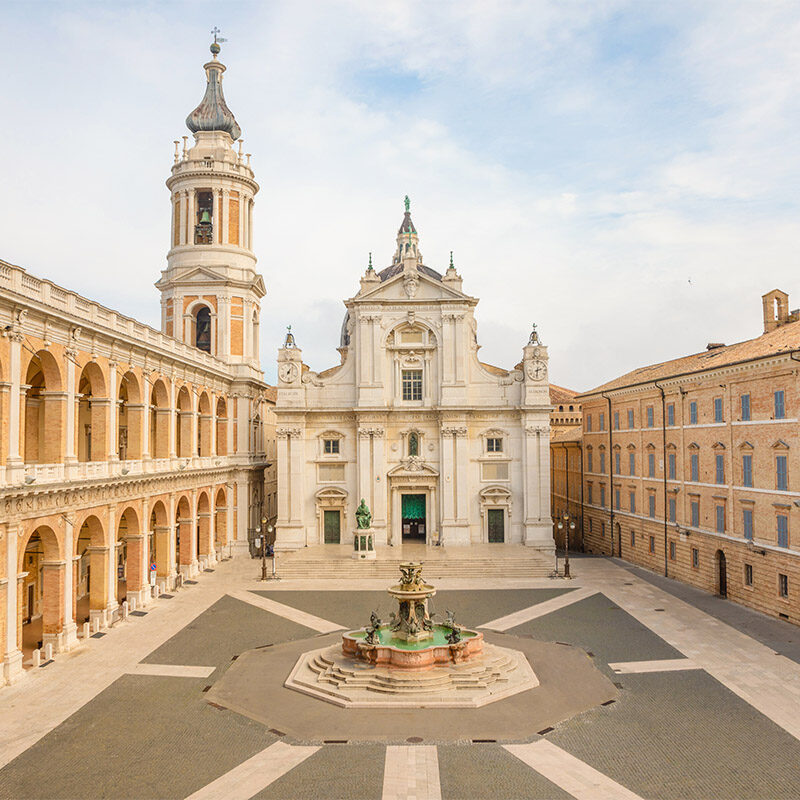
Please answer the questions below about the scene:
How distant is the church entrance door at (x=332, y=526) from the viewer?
50.5 metres

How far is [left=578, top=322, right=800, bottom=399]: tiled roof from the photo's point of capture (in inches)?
1314

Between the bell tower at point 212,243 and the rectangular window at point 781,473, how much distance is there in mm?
34287

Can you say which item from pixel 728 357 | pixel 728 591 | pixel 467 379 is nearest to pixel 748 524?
pixel 728 591

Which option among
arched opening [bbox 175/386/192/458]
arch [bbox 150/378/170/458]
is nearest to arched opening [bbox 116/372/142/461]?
arch [bbox 150/378/170/458]

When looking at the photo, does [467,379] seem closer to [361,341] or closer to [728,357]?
[361,341]

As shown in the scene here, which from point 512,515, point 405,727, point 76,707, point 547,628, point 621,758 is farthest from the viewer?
point 512,515

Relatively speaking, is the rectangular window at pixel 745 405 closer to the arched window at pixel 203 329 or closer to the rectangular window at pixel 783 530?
the rectangular window at pixel 783 530

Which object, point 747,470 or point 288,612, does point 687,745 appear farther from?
point 288,612

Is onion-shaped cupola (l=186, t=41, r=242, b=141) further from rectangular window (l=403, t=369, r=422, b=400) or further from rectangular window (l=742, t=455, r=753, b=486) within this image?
rectangular window (l=742, t=455, r=753, b=486)

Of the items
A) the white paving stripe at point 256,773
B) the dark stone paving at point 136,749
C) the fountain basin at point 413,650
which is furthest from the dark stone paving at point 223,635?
the white paving stripe at point 256,773

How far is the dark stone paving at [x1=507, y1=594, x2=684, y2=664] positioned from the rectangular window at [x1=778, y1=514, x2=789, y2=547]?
7397 millimetres

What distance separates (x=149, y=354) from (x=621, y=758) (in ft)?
91.0

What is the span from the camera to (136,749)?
1878 cm

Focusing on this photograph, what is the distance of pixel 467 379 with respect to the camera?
50.3 metres
